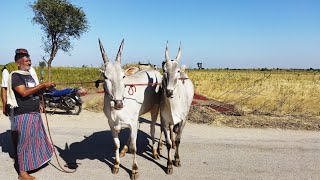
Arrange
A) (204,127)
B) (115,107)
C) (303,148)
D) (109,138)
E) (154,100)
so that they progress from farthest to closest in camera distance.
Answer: (204,127) < (109,138) < (303,148) < (154,100) < (115,107)

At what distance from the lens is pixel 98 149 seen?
9.30 meters

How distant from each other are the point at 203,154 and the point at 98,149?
2.85 metres

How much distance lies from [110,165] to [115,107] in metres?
2.01

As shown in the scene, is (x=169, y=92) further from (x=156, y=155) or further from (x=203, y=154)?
(x=203, y=154)

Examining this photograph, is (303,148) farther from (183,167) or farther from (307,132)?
(183,167)

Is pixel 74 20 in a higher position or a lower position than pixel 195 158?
higher

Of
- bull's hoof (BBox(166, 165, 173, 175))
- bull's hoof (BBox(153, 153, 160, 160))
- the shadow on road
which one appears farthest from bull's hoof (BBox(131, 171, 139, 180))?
bull's hoof (BBox(153, 153, 160, 160))

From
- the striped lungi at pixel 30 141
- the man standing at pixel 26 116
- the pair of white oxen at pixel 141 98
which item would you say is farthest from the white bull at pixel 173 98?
the striped lungi at pixel 30 141

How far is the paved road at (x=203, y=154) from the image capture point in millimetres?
7375

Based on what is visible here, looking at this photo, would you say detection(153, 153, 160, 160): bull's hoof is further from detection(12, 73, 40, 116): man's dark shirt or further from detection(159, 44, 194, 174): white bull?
detection(12, 73, 40, 116): man's dark shirt

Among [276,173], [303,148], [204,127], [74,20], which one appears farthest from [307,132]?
[74,20]

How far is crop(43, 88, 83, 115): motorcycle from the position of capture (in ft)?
49.0

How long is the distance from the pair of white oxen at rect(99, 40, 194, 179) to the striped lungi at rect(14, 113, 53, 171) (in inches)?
59.8

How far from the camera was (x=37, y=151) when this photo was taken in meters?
7.30
